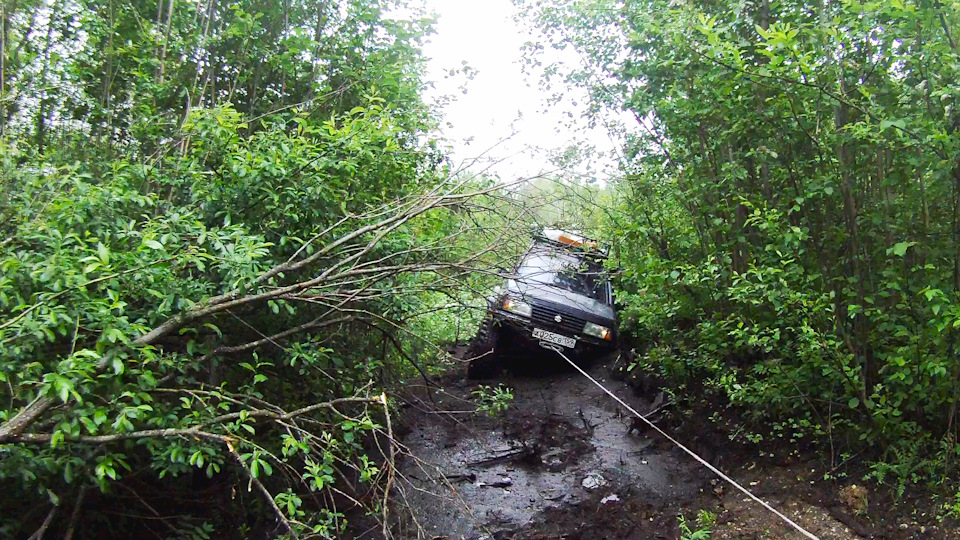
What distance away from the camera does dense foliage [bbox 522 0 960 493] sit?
11.8 ft

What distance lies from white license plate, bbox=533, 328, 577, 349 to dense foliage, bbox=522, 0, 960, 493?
235cm

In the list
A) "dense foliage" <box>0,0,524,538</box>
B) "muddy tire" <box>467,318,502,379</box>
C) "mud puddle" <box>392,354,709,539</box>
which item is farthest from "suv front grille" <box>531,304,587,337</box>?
"dense foliage" <box>0,0,524,538</box>

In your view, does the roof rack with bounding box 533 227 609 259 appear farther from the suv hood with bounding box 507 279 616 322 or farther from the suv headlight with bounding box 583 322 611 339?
the suv headlight with bounding box 583 322 611 339

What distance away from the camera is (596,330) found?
8031 millimetres

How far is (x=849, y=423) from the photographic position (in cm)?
428

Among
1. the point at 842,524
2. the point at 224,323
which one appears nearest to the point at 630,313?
the point at 842,524

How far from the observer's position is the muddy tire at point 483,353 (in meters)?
8.09

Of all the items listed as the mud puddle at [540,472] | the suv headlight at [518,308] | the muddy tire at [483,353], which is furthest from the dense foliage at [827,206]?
the muddy tire at [483,353]

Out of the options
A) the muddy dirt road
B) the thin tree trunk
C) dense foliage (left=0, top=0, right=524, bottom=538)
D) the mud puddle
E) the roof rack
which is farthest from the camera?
the roof rack

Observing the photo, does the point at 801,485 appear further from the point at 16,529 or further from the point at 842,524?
the point at 16,529

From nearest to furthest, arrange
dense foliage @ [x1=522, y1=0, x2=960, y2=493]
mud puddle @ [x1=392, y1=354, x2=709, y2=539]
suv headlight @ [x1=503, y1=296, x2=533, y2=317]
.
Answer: dense foliage @ [x1=522, y1=0, x2=960, y2=493], mud puddle @ [x1=392, y1=354, x2=709, y2=539], suv headlight @ [x1=503, y1=296, x2=533, y2=317]

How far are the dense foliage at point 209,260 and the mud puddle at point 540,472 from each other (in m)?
0.66

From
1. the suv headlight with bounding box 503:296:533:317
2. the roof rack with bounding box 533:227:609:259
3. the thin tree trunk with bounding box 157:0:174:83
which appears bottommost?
the suv headlight with bounding box 503:296:533:317

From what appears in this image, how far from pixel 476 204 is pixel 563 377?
4633 millimetres
